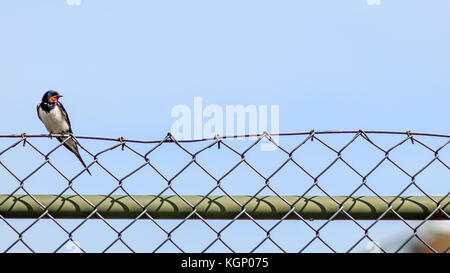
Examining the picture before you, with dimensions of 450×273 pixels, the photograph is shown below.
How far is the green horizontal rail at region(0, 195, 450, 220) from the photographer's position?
2.58 meters

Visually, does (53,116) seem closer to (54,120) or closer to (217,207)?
(54,120)

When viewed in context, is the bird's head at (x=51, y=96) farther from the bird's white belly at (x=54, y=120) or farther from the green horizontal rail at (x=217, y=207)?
the green horizontal rail at (x=217, y=207)

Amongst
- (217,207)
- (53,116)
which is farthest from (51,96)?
(217,207)

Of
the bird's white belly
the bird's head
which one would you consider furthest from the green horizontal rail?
the bird's head

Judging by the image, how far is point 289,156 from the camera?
2645 mm

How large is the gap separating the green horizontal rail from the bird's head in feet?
17.7

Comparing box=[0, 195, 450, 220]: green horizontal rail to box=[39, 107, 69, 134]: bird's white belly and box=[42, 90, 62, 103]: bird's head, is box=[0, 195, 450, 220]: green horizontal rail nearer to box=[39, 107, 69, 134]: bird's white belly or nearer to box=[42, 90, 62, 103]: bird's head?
box=[39, 107, 69, 134]: bird's white belly

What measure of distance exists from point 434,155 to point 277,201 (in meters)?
0.62

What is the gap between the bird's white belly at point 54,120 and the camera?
7.64 metres

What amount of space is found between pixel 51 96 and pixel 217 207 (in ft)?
18.7
